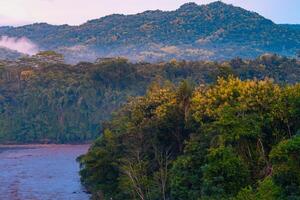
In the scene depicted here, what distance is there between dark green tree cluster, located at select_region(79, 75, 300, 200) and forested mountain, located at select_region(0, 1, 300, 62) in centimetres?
12334

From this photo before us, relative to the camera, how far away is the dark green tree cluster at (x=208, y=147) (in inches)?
926

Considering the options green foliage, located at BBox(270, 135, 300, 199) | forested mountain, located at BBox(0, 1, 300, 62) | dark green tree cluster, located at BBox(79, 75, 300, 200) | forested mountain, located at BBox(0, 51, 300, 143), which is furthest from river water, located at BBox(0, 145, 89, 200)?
forested mountain, located at BBox(0, 1, 300, 62)

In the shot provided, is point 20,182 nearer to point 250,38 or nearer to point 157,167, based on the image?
point 157,167

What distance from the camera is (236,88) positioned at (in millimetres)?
27906

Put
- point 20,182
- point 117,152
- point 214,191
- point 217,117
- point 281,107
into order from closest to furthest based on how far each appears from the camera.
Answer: point 214,191
point 281,107
point 217,117
point 117,152
point 20,182

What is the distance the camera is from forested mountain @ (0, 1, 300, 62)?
165 m

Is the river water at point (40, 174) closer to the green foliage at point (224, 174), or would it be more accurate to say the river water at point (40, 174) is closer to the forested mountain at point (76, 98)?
the forested mountain at point (76, 98)

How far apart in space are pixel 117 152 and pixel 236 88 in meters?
9.62

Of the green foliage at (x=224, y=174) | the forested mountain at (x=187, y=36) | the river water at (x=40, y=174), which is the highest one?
the forested mountain at (x=187, y=36)

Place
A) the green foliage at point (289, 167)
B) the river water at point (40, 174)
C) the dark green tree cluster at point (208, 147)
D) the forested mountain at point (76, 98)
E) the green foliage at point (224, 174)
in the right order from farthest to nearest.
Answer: the forested mountain at point (76, 98), the river water at point (40, 174), the green foliage at point (224, 174), the dark green tree cluster at point (208, 147), the green foliage at point (289, 167)

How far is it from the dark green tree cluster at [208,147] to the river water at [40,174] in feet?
Answer: 28.1

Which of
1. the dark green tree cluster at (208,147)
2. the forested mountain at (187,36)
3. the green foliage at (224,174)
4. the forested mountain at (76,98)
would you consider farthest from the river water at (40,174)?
the forested mountain at (187,36)

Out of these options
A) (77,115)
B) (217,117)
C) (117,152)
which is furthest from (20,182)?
(77,115)

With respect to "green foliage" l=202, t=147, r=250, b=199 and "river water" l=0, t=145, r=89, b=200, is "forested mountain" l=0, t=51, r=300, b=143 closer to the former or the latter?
"river water" l=0, t=145, r=89, b=200
